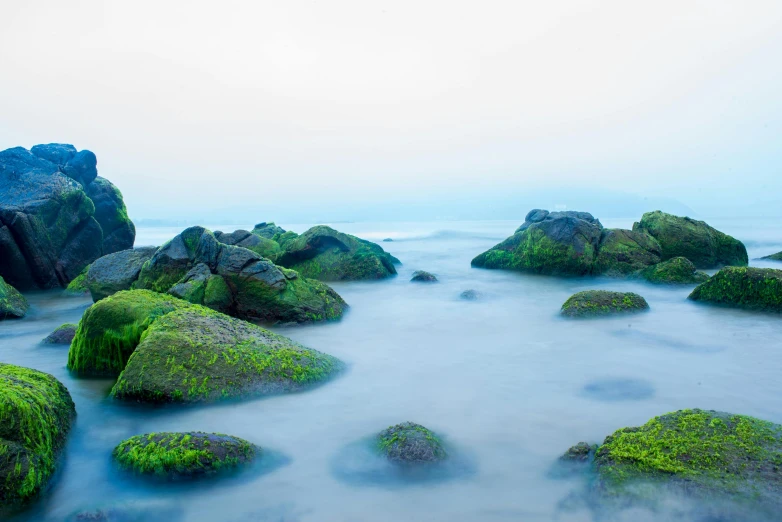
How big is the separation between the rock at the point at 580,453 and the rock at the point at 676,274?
1149 centimetres

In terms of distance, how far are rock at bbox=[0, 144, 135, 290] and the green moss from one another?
1785cm

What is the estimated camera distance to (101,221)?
20266mm

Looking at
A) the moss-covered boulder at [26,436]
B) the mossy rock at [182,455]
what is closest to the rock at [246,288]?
the moss-covered boulder at [26,436]

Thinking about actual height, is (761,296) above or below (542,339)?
above

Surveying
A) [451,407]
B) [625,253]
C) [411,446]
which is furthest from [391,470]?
[625,253]

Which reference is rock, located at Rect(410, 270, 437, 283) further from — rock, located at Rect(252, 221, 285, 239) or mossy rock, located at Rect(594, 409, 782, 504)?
mossy rock, located at Rect(594, 409, 782, 504)

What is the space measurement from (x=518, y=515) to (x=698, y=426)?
1.87m

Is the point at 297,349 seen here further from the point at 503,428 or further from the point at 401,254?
A: the point at 401,254

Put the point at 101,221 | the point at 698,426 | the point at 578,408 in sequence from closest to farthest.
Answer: the point at 698,426, the point at 578,408, the point at 101,221

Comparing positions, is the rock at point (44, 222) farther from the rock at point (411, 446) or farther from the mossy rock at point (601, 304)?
the mossy rock at point (601, 304)

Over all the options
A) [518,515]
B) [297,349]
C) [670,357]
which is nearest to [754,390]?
[670,357]

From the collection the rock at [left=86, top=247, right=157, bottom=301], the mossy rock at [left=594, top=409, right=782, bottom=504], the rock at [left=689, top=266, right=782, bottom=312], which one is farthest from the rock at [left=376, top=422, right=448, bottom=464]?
the rock at [left=86, top=247, right=157, bottom=301]

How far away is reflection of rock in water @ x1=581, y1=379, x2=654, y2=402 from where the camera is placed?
599 cm

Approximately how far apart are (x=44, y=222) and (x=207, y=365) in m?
13.8
